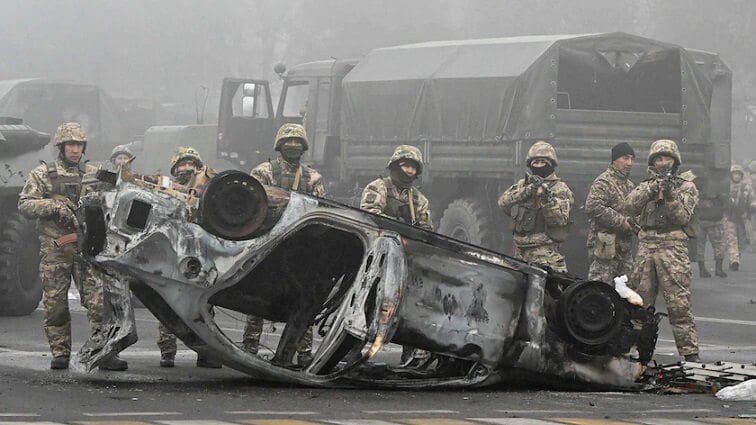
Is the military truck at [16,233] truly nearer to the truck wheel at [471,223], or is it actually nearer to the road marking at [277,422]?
the truck wheel at [471,223]

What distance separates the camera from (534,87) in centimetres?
2089

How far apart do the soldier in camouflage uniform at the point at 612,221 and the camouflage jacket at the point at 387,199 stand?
7.39 feet

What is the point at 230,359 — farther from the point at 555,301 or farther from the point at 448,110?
the point at 448,110

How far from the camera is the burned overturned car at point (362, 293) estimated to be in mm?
9602

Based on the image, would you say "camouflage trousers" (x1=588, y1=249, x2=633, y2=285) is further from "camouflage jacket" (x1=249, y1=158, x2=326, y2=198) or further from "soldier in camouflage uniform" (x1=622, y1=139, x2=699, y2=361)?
"camouflage jacket" (x1=249, y1=158, x2=326, y2=198)

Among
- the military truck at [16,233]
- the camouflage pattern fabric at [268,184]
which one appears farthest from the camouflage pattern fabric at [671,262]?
the military truck at [16,233]

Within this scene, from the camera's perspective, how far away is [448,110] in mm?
22188

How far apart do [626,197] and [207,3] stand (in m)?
55.6

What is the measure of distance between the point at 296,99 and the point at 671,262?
13898 millimetres

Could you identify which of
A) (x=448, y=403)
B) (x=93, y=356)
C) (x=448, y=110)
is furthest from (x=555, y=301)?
(x=448, y=110)

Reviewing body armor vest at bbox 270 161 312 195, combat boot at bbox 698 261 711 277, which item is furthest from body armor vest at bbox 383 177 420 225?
combat boot at bbox 698 261 711 277

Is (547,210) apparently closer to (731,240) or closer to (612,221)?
(612,221)

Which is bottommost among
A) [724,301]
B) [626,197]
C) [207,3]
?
[724,301]

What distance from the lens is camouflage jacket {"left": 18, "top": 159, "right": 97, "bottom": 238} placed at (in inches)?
454
